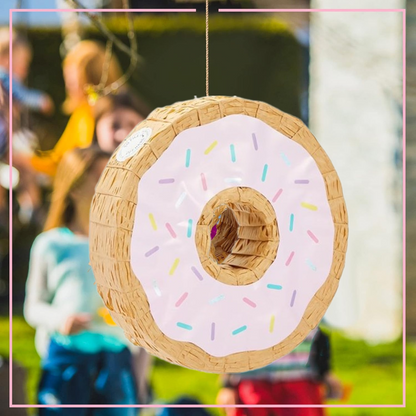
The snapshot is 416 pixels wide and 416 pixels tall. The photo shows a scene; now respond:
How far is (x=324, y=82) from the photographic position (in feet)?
7.48

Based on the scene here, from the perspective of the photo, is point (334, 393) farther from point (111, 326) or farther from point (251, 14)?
point (251, 14)

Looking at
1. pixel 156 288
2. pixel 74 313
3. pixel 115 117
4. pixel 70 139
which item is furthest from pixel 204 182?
pixel 70 139

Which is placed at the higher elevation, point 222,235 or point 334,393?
point 222,235

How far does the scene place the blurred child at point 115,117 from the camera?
79.9 inches

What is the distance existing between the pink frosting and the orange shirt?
4.54 ft

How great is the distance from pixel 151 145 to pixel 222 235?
0.28 metres

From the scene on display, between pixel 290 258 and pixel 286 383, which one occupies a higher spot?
pixel 290 258

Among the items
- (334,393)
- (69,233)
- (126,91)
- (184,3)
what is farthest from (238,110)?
(184,3)

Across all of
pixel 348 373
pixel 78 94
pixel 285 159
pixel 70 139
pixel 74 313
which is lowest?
pixel 348 373

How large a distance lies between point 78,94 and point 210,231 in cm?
149

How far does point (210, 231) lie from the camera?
2.61ft

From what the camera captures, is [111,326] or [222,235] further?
[111,326]

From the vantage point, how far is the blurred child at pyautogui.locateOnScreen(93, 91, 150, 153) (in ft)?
6.66

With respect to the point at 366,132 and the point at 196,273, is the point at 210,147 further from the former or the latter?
the point at 366,132
